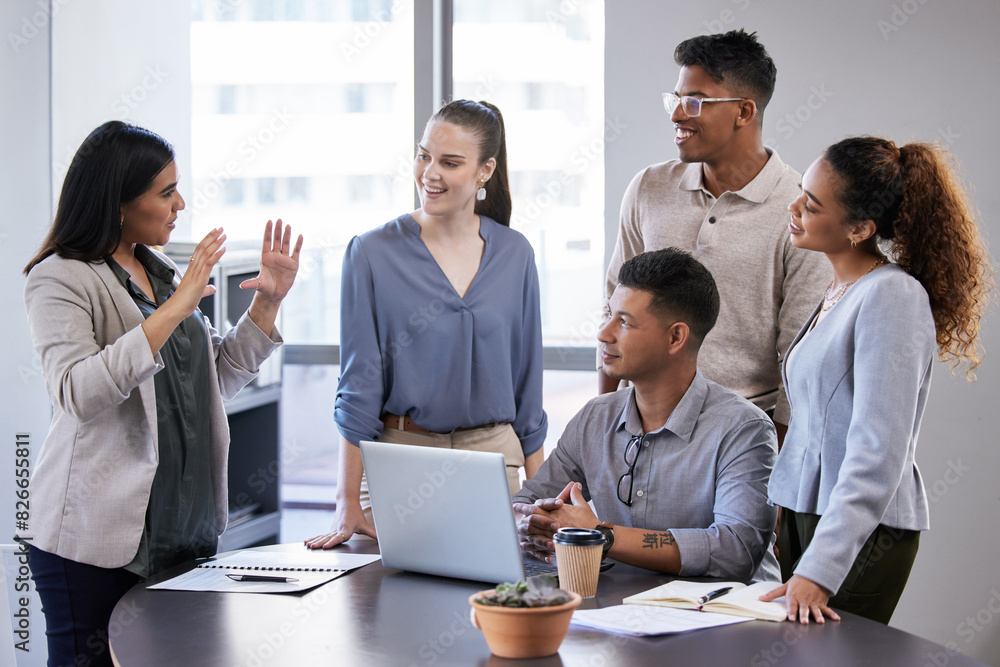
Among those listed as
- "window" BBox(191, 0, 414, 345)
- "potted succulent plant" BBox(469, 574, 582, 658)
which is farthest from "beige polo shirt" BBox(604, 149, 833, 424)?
"window" BBox(191, 0, 414, 345)

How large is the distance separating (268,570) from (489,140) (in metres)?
1.21

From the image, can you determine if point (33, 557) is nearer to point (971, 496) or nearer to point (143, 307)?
point (143, 307)

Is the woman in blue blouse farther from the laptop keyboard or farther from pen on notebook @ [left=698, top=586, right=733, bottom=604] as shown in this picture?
pen on notebook @ [left=698, top=586, right=733, bottom=604]

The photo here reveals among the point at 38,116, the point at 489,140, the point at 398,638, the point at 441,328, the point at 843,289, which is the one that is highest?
the point at 38,116

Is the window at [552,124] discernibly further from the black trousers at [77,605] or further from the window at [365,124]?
the black trousers at [77,605]

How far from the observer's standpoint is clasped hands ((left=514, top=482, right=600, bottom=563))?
5.60ft

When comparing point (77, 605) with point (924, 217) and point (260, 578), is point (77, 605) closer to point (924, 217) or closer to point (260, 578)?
point (260, 578)

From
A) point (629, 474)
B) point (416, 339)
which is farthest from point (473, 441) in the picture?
point (629, 474)

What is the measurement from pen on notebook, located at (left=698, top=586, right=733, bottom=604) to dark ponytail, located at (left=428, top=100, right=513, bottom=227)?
124 cm

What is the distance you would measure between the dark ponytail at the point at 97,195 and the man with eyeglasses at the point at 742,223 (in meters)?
1.29

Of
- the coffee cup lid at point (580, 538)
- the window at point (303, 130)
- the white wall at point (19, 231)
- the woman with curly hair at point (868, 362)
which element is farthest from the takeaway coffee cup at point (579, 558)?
the window at point (303, 130)

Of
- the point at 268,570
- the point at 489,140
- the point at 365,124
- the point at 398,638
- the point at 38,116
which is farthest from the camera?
the point at 365,124

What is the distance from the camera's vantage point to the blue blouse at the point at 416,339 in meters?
2.18

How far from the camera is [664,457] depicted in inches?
73.4
